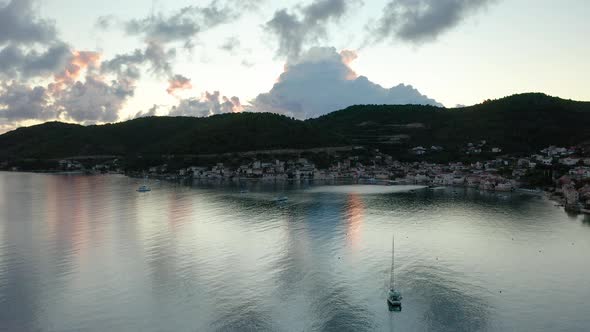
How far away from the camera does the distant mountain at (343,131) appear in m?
122

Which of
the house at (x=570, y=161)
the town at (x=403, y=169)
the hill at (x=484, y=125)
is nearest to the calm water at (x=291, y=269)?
the town at (x=403, y=169)

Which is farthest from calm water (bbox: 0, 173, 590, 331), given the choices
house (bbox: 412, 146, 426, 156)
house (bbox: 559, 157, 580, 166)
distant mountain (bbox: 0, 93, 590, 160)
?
distant mountain (bbox: 0, 93, 590, 160)

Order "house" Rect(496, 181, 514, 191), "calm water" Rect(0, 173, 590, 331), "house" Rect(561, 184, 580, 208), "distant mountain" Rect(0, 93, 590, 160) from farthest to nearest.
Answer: "distant mountain" Rect(0, 93, 590, 160) < "house" Rect(496, 181, 514, 191) < "house" Rect(561, 184, 580, 208) < "calm water" Rect(0, 173, 590, 331)

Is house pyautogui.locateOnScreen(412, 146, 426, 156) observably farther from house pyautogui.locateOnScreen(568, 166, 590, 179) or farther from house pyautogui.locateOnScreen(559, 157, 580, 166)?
house pyautogui.locateOnScreen(568, 166, 590, 179)

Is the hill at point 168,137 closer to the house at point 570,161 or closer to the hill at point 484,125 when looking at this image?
the hill at point 484,125

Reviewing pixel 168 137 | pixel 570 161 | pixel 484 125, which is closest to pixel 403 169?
pixel 484 125

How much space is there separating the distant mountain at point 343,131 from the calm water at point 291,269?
226 ft

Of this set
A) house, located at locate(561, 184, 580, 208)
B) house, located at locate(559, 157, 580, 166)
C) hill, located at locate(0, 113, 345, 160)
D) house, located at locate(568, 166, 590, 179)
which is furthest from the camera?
hill, located at locate(0, 113, 345, 160)

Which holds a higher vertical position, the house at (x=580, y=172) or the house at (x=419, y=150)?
the house at (x=419, y=150)

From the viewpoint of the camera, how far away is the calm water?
74.8ft

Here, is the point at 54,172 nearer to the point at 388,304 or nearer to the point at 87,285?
the point at 87,285

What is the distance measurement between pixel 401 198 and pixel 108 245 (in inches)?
1771

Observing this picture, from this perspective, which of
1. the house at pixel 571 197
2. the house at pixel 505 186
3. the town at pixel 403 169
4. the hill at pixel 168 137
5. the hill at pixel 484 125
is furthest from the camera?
the hill at pixel 168 137

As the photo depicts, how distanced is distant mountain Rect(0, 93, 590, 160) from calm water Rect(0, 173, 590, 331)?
68.8 m
